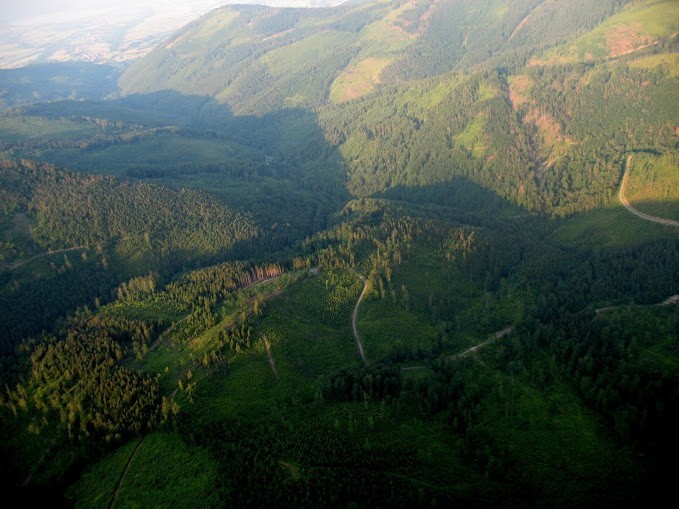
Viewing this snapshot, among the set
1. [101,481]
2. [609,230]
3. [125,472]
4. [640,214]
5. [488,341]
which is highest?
[125,472]

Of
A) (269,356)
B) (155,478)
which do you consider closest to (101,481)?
(155,478)

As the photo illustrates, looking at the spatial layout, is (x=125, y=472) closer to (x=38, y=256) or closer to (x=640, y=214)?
(x=38, y=256)

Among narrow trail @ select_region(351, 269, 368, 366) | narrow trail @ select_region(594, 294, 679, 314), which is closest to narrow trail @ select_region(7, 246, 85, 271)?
narrow trail @ select_region(351, 269, 368, 366)

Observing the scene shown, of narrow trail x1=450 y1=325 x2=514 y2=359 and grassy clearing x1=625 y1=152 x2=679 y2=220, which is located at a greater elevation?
grassy clearing x1=625 y1=152 x2=679 y2=220

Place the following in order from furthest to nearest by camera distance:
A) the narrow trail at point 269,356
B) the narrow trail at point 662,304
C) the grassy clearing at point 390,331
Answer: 1. the grassy clearing at point 390,331
2. the narrow trail at point 662,304
3. the narrow trail at point 269,356

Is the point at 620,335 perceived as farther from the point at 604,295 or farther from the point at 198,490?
the point at 198,490

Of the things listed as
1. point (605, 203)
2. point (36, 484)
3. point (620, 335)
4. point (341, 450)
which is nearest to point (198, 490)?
point (341, 450)

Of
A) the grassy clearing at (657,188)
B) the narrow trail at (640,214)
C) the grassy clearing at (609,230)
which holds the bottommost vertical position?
the grassy clearing at (609,230)

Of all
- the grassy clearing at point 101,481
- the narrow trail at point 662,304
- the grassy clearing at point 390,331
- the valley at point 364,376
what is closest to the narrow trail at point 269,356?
the valley at point 364,376

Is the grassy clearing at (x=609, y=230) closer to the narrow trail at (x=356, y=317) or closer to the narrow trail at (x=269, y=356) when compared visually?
the narrow trail at (x=356, y=317)

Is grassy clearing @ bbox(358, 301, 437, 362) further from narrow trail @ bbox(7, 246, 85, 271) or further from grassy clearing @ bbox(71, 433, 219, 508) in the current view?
narrow trail @ bbox(7, 246, 85, 271)

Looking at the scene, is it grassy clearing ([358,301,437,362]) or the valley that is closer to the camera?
the valley
